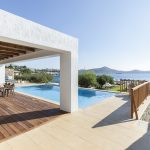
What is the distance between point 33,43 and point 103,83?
12227 millimetres

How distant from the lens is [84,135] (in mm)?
4211

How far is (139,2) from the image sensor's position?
7660mm

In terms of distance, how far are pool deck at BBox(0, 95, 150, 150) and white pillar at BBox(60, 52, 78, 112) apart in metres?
0.94

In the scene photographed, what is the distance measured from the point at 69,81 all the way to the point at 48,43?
2056 mm

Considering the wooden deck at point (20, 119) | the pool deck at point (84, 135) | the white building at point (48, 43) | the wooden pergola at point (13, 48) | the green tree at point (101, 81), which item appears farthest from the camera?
the green tree at point (101, 81)

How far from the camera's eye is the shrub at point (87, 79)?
15.6 meters

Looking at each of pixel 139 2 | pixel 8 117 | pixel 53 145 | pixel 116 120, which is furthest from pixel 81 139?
pixel 139 2

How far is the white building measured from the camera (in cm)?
420

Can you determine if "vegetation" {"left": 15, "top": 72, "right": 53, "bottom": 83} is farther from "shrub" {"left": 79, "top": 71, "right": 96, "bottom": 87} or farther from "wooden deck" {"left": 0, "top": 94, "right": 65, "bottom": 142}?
"wooden deck" {"left": 0, "top": 94, "right": 65, "bottom": 142}

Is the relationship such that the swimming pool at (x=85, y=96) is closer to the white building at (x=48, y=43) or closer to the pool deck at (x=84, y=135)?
the white building at (x=48, y=43)

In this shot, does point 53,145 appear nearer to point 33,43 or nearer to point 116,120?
point 116,120

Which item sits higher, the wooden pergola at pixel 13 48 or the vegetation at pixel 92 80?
the wooden pergola at pixel 13 48

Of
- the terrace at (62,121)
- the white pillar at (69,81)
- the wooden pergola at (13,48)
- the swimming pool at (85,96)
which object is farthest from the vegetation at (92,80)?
the white pillar at (69,81)

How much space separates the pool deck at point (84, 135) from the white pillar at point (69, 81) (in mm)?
940
